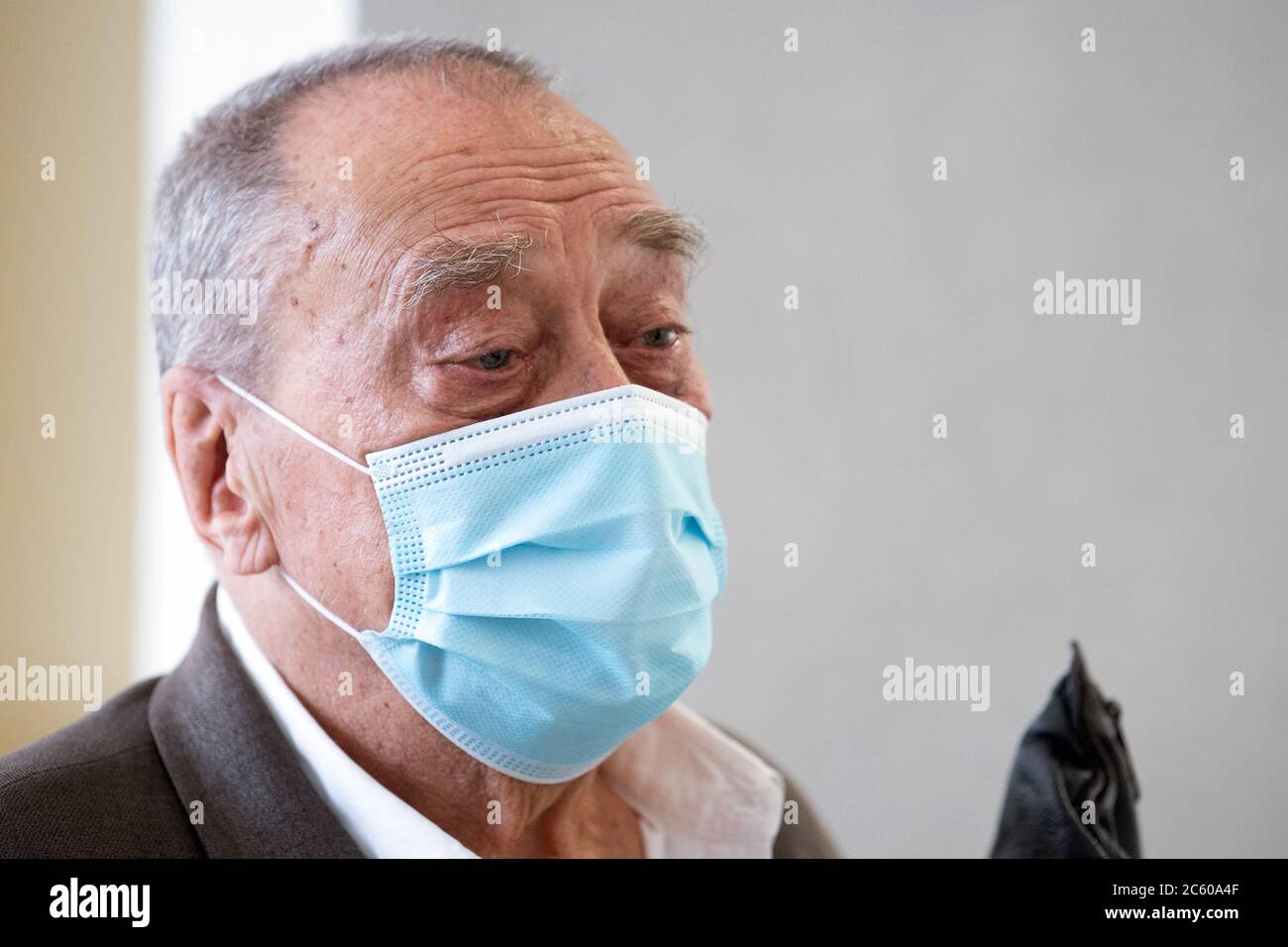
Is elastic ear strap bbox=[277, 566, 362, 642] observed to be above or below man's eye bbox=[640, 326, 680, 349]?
below

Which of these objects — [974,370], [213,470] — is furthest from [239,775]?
[974,370]

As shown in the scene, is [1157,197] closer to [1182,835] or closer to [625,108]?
[625,108]

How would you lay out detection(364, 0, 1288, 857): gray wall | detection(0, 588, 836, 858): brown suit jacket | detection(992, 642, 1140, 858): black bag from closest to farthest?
detection(0, 588, 836, 858): brown suit jacket
detection(992, 642, 1140, 858): black bag
detection(364, 0, 1288, 857): gray wall

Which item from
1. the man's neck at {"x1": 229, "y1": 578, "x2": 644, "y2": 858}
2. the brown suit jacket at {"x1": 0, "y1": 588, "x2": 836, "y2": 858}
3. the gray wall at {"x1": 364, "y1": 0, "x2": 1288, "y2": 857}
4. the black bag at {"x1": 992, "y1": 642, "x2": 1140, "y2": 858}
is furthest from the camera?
the gray wall at {"x1": 364, "y1": 0, "x2": 1288, "y2": 857}

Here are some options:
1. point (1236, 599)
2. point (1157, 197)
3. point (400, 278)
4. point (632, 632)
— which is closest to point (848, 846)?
point (1236, 599)

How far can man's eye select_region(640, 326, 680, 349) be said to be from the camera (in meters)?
1.25

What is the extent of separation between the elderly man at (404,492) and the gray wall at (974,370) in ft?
2.01

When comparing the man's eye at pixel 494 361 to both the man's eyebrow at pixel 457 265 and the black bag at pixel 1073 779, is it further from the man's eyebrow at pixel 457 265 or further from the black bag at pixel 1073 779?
the black bag at pixel 1073 779

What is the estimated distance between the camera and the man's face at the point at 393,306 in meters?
1.13

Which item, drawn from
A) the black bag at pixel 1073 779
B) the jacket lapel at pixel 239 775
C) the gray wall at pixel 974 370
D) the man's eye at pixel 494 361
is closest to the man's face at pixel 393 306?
the man's eye at pixel 494 361

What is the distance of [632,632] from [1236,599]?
3.62ft

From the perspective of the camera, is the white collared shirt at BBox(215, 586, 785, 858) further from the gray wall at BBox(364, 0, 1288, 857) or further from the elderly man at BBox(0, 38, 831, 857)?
the gray wall at BBox(364, 0, 1288, 857)

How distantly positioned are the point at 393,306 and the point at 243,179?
228 mm

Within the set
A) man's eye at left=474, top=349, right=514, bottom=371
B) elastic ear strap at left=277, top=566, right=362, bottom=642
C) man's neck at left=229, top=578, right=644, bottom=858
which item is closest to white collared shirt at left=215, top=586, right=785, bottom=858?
man's neck at left=229, top=578, right=644, bottom=858
